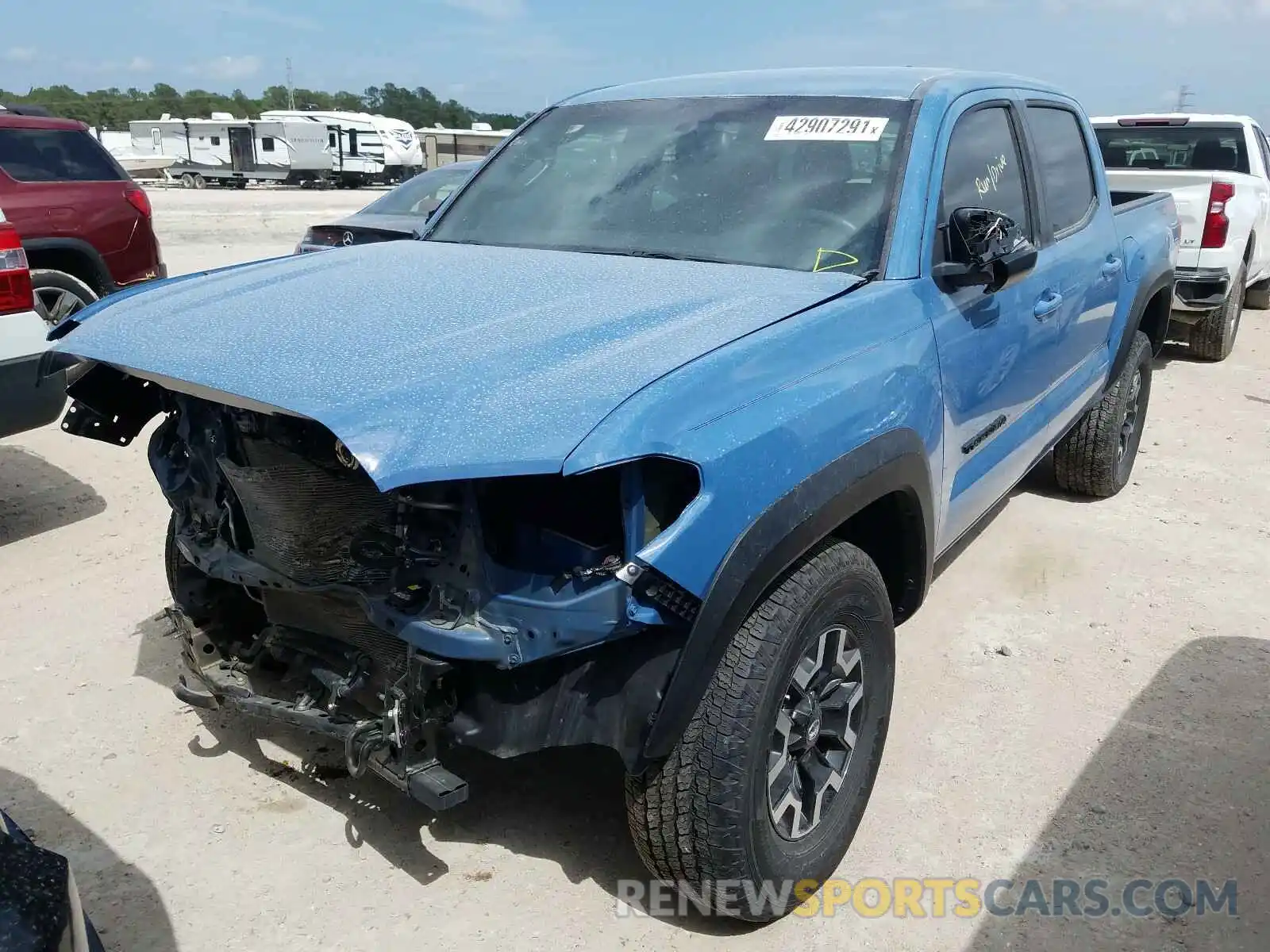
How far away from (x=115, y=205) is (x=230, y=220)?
1353 cm

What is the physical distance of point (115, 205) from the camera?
8.02m

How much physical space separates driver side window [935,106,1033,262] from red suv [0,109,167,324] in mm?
6284

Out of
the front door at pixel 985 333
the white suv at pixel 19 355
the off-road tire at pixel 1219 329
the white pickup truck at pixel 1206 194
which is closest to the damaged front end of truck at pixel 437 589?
the front door at pixel 985 333

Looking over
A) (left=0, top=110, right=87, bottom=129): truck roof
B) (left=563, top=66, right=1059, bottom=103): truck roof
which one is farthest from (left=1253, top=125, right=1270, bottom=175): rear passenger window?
(left=0, top=110, right=87, bottom=129): truck roof

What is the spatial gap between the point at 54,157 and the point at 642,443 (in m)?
7.76

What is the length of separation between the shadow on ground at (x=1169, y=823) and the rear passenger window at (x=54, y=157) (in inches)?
315

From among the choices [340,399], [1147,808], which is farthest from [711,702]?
[1147,808]

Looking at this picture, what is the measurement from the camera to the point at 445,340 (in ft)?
7.79

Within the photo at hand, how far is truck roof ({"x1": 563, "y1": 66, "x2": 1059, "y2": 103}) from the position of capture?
11.0 ft

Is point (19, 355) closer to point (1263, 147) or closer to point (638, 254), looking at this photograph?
point (638, 254)

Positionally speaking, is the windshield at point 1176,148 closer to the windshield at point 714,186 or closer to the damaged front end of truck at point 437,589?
the windshield at point 714,186

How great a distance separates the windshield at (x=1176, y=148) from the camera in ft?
29.6

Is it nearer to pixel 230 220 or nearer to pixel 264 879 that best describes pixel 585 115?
pixel 264 879

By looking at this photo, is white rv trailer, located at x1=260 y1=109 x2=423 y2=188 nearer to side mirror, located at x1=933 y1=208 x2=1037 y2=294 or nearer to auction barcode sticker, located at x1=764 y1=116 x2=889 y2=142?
auction barcode sticker, located at x1=764 y1=116 x2=889 y2=142
